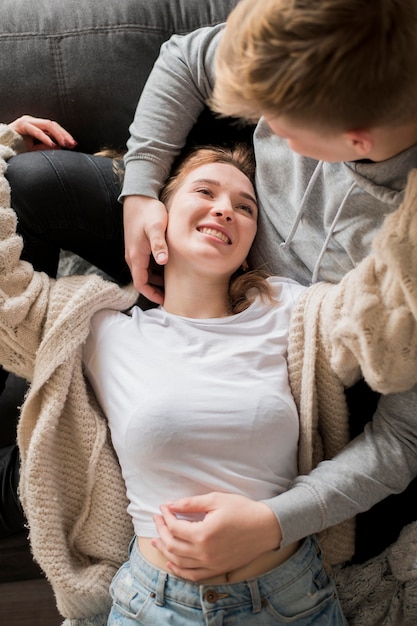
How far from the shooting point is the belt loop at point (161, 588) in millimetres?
1118

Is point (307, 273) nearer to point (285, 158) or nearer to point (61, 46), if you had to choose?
point (285, 158)

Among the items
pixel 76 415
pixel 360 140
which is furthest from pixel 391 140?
pixel 76 415

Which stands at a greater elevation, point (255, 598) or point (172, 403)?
point (172, 403)

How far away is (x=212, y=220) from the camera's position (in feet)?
4.05

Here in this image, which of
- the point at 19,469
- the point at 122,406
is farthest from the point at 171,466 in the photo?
the point at 19,469

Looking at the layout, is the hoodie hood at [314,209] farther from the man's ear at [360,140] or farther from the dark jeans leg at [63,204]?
the dark jeans leg at [63,204]

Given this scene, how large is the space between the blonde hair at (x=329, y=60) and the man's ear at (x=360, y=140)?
13 millimetres

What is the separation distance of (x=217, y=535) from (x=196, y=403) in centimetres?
22

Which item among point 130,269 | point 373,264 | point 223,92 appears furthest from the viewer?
point 130,269

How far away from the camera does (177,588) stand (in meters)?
1.12

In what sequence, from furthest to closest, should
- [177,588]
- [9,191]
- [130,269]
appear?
[130,269] → [9,191] → [177,588]

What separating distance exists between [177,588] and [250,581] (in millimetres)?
120

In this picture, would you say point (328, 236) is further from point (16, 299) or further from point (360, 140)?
point (16, 299)

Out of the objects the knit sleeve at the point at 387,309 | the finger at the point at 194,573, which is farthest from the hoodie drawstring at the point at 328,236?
the finger at the point at 194,573
